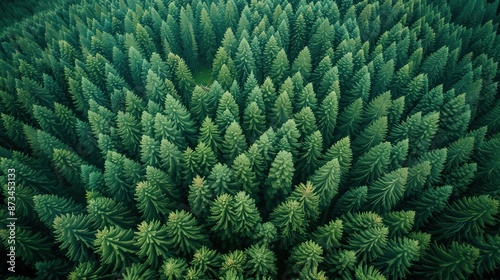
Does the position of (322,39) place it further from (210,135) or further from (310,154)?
(210,135)

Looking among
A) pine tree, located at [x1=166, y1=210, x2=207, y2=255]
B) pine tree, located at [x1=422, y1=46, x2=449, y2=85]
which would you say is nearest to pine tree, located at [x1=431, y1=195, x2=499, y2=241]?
pine tree, located at [x1=422, y1=46, x2=449, y2=85]

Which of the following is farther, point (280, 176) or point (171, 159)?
point (171, 159)

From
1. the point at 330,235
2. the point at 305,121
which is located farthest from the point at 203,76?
the point at 330,235

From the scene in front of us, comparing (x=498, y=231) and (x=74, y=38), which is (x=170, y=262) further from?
(x=74, y=38)

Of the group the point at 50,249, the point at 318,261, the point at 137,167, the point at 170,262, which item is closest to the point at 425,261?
A: the point at 318,261

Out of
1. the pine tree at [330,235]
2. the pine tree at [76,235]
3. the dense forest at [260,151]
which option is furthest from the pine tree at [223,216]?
the pine tree at [76,235]

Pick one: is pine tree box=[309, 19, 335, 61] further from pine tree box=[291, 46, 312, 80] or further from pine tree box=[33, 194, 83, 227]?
pine tree box=[33, 194, 83, 227]

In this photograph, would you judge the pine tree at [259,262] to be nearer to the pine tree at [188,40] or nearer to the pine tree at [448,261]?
the pine tree at [448,261]
